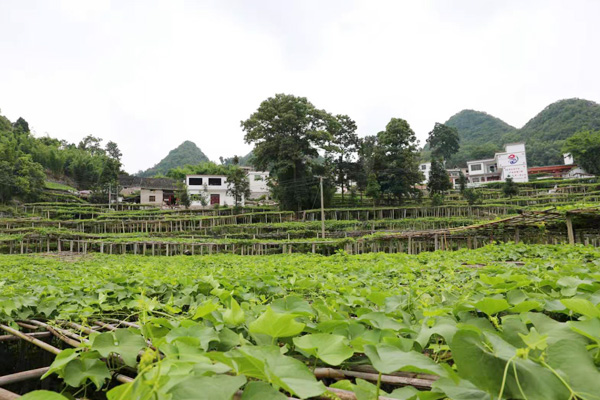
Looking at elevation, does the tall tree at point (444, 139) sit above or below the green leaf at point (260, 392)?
above

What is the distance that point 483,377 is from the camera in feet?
2.24

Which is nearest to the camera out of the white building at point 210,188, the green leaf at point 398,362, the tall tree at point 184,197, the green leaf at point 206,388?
the green leaf at point 206,388

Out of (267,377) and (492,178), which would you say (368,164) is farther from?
(267,377)

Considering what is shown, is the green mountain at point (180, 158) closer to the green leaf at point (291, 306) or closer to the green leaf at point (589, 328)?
the green leaf at point (291, 306)

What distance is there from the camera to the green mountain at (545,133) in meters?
62.8

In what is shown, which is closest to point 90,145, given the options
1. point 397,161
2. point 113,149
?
point 113,149

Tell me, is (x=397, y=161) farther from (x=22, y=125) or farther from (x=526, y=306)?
(x=22, y=125)

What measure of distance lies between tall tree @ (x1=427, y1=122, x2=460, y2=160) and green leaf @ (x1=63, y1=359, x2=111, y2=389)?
6811 cm

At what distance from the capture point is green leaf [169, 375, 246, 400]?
0.64 metres

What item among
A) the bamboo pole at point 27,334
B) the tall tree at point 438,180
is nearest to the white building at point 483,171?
the tall tree at point 438,180

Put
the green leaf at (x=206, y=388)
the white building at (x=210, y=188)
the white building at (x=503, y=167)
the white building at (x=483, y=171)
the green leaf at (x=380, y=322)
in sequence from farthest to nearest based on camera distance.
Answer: the white building at (x=483, y=171) < the white building at (x=503, y=167) < the white building at (x=210, y=188) < the green leaf at (x=380, y=322) < the green leaf at (x=206, y=388)

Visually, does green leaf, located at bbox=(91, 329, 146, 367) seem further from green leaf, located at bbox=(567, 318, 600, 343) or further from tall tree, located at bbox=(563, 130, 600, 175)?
tall tree, located at bbox=(563, 130, 600, 175)

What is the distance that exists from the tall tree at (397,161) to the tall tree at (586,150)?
25.9m

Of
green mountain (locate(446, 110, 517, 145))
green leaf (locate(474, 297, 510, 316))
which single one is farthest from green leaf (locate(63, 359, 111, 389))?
green mountain (locate(446, 110, 517, 145))
